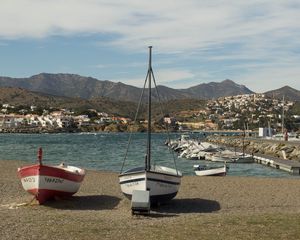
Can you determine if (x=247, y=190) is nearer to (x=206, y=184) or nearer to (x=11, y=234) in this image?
(x=206, y=184)

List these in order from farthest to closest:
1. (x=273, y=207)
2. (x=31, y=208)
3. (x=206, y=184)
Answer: (x=206, y=184), (x=273, y=207), (x=31, y=208)

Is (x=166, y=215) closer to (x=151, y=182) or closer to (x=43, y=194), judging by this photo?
(x=151, y=182)

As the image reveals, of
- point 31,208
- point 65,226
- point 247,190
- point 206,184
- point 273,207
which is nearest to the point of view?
point 65,226

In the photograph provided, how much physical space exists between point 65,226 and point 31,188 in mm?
6503

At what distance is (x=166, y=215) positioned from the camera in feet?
63.9

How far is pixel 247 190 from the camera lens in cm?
2811

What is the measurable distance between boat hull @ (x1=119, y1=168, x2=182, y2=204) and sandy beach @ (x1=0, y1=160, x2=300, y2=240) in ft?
2.02

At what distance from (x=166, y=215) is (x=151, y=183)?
167cm

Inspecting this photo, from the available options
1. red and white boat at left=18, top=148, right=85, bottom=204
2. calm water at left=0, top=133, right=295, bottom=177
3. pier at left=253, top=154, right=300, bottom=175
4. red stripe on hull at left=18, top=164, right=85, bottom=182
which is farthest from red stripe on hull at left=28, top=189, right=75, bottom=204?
pier at left=253, top=154, right=300, bottom=175

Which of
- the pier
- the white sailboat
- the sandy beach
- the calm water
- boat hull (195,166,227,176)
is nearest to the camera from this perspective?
the sandy beach

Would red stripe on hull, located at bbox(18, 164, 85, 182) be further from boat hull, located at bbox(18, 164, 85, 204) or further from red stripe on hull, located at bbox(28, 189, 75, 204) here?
red stripe on hull, located at bbox(28, 189, 75, 204)

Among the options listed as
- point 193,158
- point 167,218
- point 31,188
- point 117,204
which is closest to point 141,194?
point 167,218

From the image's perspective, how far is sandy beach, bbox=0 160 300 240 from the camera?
14.5 meters

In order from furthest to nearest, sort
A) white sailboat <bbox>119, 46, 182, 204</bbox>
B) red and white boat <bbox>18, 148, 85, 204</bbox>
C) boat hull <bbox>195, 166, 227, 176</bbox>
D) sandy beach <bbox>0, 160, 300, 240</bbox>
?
boat hull <bbox>195, 166, 227, 176</bbox> < red and white boat <bbox>18, 148, 85, 204</bbox> < white sailboat <bbox>119, 46, 182, 204</bbox> < sandy beach <bbox>0, 160, 300, 240</bbox>
